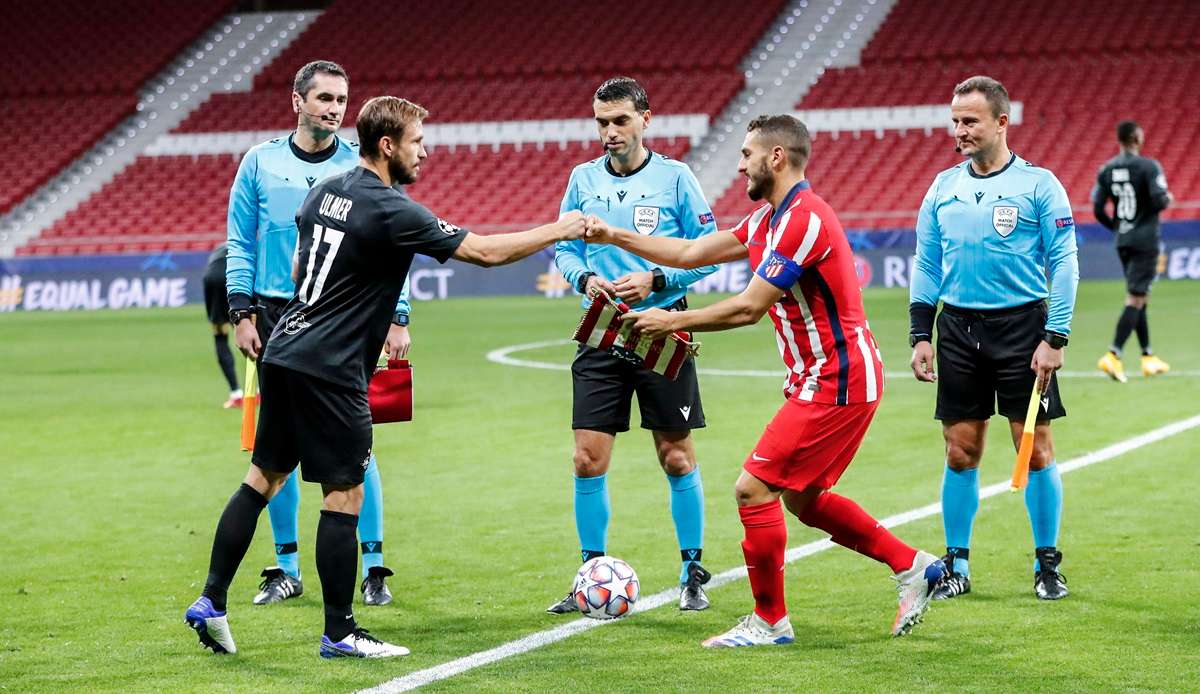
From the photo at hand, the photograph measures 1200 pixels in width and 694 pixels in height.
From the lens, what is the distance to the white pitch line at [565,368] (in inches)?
548

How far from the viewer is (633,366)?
21.7ft

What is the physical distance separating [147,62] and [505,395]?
31.8 meters

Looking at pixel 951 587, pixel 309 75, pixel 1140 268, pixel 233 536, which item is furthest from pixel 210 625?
pixel 1140 268

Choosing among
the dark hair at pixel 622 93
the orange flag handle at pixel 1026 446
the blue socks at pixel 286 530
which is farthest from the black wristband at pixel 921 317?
the blue socks at pixel 286 530

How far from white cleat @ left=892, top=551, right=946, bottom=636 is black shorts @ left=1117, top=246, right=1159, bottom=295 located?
29.0ft

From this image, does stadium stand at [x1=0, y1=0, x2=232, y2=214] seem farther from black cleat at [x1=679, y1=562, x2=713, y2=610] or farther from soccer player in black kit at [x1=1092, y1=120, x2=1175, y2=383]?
black cleat at [x1=679, y1=562, x2=713, y2=610]

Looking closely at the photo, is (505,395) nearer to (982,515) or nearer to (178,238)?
(982,515)

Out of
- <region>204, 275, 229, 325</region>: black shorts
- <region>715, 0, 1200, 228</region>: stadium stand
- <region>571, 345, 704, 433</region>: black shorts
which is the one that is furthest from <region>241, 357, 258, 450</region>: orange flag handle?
<region>715, 0, 1200, 228</region>: stadium stand

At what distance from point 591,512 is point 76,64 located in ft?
131

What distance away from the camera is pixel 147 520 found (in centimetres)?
866

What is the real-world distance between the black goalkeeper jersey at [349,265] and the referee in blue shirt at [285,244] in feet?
3.32

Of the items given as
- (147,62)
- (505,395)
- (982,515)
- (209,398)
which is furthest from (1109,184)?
(147,62)

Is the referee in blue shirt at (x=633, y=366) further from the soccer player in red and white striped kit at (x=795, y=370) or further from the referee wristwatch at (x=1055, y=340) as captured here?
the referee wristwatch at (x=1055, y=340)

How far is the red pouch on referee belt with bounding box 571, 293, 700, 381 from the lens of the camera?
19.5 ft
